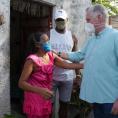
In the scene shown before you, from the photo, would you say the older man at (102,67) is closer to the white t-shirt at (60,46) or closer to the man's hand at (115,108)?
the man's hand at (115,108)

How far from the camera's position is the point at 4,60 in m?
6.11

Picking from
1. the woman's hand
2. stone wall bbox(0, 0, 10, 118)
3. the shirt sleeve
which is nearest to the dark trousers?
the woman's hand

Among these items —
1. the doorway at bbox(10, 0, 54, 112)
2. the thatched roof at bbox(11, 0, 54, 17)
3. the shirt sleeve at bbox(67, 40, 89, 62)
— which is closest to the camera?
the shirt sleeve at bbox(67, 40, 89, 62)

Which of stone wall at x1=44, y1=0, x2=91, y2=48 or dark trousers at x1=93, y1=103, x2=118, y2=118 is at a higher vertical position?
stone wall at x1=44, y1=0, x2=91, y2=48

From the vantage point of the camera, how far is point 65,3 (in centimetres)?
822

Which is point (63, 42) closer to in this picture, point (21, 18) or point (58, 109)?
point (58, 109)

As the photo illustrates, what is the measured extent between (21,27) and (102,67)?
4.53 m

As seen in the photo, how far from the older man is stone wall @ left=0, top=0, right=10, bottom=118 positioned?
1.38 meters

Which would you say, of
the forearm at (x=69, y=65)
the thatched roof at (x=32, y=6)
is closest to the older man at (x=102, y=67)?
the forearm at (x=69, y=65)

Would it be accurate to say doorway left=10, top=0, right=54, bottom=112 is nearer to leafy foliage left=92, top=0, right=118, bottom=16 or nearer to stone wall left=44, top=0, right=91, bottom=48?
stone wall left=44, top=0, right=91, bottom=48

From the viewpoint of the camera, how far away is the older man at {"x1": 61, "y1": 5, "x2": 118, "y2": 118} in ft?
16.5

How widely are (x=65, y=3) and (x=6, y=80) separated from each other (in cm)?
260

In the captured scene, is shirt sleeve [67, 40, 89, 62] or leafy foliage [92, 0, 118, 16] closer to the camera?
shirt sleeve [67, 40, 89, 62]

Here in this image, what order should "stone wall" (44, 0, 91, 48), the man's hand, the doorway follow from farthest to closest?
"stone wall" (44, 0, 91, 48) → the doorway → the man's hand
